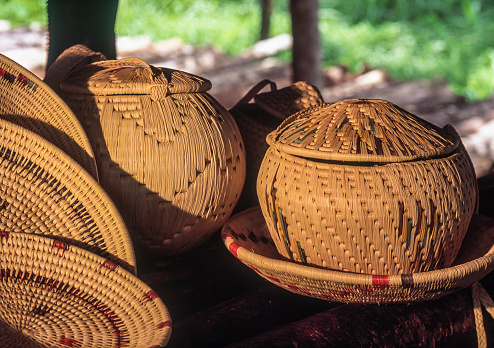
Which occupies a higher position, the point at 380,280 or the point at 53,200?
the point at 53,200

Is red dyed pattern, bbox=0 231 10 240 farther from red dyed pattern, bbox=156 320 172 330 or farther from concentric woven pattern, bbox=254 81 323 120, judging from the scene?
concentric woven pattern, bbox=254 81 323 120

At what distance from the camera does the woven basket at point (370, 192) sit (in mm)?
1389

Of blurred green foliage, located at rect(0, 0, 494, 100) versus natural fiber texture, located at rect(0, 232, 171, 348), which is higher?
blurred green foliage, located at rect(0, 0, 494, 100)

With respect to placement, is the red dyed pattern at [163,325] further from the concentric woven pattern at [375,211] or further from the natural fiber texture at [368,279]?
the concentric woven pattern at [375,211]

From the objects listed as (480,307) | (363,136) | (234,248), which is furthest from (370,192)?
(480,307)

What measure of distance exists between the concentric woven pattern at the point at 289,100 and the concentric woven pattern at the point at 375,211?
1.77 ft

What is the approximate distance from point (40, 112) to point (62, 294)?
0.50 meters

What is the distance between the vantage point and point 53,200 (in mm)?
1467

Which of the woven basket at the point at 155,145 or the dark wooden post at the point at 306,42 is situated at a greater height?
the dark wooden post at the point at 306,42

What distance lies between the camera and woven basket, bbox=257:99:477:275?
4.56 ft

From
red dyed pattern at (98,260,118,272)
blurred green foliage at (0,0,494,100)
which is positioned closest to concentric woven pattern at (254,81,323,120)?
red dyed pattern at (98,260,118,272)

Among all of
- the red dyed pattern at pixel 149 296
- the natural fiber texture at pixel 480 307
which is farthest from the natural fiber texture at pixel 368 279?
the red dyed pattern at pixel 149 296

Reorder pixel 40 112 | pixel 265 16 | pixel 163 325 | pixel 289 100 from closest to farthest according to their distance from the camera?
pixel 163 325, pixel 40 112, pixel 289 100, pixel 265 16

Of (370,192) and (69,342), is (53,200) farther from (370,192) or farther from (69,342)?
(370,192)
